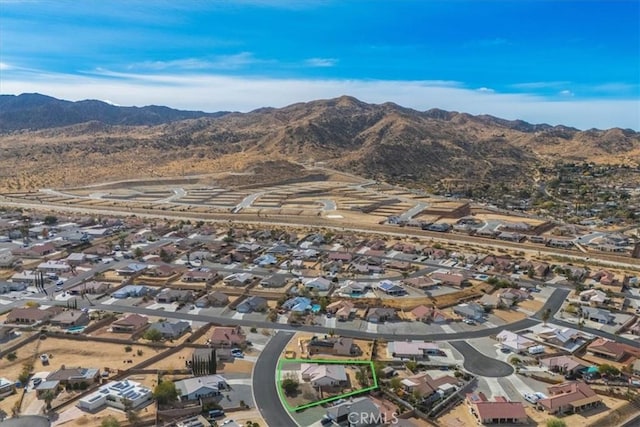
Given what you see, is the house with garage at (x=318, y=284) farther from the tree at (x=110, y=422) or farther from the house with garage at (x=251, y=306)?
the tree at (x=110, y=422)

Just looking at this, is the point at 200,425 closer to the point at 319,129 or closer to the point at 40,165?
the point at 40,165

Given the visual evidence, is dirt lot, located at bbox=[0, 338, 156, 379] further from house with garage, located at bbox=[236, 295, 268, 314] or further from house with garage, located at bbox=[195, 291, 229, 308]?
house with garage, located at bbox=[236, 295, 268, 314]

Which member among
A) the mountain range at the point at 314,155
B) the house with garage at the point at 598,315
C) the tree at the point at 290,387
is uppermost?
the mountain range at the point at 314,155

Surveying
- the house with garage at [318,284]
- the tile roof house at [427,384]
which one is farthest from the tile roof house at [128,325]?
the tile roof house at [427,384]

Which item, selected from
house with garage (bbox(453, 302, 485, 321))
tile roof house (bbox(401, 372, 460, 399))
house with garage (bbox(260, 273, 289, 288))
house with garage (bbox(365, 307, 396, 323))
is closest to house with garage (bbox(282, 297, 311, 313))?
house with garage (bbox(260, 273, 289, 288))

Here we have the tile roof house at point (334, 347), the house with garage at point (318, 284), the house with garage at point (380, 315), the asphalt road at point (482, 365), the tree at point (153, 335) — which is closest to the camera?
the asphalt road at point (482, 365)

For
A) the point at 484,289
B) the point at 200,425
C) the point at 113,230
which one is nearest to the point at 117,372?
the point at 200,425

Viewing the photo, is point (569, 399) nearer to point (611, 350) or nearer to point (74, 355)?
point (611, 350)

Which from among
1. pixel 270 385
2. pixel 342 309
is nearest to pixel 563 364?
pixel 342 309
